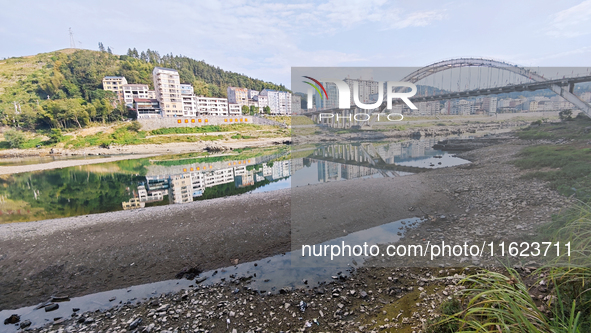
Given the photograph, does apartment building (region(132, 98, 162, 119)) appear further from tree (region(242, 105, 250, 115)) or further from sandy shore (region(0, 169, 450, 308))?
sandy shore (region(0, 169, 450, 308))

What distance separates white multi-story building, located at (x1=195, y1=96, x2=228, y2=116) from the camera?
2790 inches

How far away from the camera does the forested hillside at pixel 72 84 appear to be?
48750 millimetres

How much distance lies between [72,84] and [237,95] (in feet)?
160

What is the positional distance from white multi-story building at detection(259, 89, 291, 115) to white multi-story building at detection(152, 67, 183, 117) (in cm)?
3613

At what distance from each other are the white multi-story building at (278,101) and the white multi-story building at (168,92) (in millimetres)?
36129

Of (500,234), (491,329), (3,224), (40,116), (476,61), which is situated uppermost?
(476,61)

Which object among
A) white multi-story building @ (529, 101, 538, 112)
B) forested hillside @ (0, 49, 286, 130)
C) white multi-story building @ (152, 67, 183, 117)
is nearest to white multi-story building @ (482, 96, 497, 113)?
white multi-story building @ (529, 101, 538, 112)

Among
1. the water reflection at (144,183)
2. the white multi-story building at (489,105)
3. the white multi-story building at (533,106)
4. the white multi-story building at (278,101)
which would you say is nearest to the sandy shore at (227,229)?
the water reflection at (144,183)

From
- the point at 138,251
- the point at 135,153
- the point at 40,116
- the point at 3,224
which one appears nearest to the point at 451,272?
the point at 138,251

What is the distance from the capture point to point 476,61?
31500mm

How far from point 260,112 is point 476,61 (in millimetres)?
66404

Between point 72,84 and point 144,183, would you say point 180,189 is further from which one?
point 72,84

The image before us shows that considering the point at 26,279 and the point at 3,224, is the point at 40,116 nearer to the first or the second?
the point at 3,224

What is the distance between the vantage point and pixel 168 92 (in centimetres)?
6381
